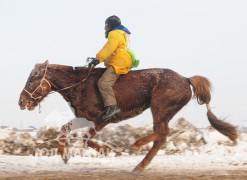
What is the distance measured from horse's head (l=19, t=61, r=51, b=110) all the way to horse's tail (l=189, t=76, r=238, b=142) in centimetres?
264

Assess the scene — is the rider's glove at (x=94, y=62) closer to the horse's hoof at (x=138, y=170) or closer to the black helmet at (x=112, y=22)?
the black helmet at (x=112, y=22)

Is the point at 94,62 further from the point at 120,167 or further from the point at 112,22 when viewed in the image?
the point at 120,167

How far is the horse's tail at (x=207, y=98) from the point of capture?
8.73m

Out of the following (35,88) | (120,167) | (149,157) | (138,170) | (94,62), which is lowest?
(138,170)

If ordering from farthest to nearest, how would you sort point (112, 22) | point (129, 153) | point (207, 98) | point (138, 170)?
point (129, 153)
point (207, 98)
point (112, 22)
point (138, 170)

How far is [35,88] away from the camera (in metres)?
8.48

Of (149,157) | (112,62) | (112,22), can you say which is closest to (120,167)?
(149,157)

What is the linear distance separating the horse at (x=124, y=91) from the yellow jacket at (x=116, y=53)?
192 mm

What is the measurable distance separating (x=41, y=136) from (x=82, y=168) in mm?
3556

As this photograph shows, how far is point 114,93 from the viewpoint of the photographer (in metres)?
8.37

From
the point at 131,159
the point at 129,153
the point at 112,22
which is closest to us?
the point at 112,22

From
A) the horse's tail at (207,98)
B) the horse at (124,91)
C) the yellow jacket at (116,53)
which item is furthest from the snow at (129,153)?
the yellow jacket at (116,53)

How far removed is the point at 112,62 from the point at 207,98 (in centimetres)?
191

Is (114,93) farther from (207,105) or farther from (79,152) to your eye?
(79,152)
